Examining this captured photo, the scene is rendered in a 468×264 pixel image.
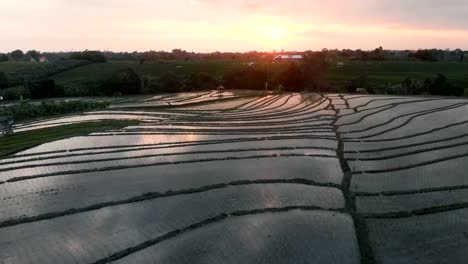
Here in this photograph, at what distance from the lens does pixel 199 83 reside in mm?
45250

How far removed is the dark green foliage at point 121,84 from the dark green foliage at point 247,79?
1002 centimetres

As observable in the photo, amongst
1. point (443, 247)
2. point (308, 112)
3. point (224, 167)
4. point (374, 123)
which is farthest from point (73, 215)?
point (308, 112)

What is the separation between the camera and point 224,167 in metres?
12.4

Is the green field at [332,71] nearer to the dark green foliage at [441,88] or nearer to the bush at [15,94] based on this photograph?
the bush at [15,94]

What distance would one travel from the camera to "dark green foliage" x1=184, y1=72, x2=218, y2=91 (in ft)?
147

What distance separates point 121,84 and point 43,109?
15.5 meters

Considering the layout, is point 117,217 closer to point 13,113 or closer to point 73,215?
point 73,215

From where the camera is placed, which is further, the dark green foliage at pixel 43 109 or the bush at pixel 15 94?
the bush at pixel 15 94

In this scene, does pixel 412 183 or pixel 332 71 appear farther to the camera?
pixel 332 71

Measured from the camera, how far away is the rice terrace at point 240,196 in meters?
7.34

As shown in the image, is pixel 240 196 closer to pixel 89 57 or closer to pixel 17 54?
pixel 89 57

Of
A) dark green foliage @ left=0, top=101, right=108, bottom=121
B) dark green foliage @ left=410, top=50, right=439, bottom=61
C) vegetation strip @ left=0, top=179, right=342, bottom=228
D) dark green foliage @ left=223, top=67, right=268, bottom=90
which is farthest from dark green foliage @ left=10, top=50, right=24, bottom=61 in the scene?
vegetation strip @ left=0, top=179, right=342, bottom=228

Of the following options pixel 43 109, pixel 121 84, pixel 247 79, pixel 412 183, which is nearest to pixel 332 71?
pixel 247 79

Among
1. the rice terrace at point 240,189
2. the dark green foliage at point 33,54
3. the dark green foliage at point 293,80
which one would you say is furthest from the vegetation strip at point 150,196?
the dark green foliage at point 33,54
